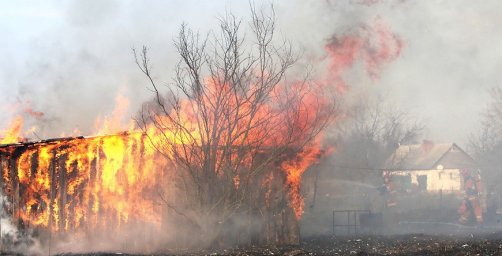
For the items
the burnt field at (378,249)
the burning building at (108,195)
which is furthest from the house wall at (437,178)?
the burning building at (108,195)

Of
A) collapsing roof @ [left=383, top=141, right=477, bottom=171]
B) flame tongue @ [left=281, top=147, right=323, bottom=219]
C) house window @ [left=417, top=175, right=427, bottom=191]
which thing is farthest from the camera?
collapsing roof @ [left=383, top=141, right=477, bottom=171]

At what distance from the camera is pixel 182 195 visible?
18016mm

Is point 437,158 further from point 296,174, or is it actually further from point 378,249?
point 378,249

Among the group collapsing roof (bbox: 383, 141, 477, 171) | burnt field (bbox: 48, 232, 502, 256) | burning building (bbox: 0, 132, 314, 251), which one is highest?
collapsing roof (bbox: 383, 141, 477, 171)

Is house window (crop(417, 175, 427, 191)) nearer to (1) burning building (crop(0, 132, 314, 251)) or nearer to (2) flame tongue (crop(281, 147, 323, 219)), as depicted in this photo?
(2) flame tongue (crop(281, 147, 323, 219))

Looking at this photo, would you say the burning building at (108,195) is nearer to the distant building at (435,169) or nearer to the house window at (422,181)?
the distant building at (435,169)

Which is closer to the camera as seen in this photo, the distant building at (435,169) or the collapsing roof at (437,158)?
the distant building at (435,169)

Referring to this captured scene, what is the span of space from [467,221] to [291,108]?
1635 cm

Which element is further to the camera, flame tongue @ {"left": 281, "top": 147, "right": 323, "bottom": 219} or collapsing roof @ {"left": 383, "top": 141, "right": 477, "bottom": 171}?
collapsing roof @ {"left": 383, "top": 141, "right": 477, "bottom": 171}

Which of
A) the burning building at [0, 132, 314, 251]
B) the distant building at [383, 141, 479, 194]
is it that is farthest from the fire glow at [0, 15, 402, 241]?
the distant building at [383, 141, 479, 194]

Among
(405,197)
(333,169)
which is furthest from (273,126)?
(405,197)

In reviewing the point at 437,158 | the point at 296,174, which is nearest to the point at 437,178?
the point at 437,158

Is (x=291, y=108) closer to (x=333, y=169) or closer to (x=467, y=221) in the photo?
(x=467, y=221)

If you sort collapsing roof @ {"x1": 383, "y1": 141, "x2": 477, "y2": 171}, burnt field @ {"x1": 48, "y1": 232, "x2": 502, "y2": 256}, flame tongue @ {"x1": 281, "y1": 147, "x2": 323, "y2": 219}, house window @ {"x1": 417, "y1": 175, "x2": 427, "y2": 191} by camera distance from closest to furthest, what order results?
1. burnt field @ {"x1": 48, "y1": 232, "x2": 502, "y2": 256}
2. flame tongue @ {"x1": 281, "y1": 147, "x2": 323, "y2": 219}
3. house window @ {"x1": 417, "y1": 175, "x2": 427, "y2": 191}
4. collapsing roof @ {"x1": 383, "y1": 141, "x2": 477, "y2": 171}
